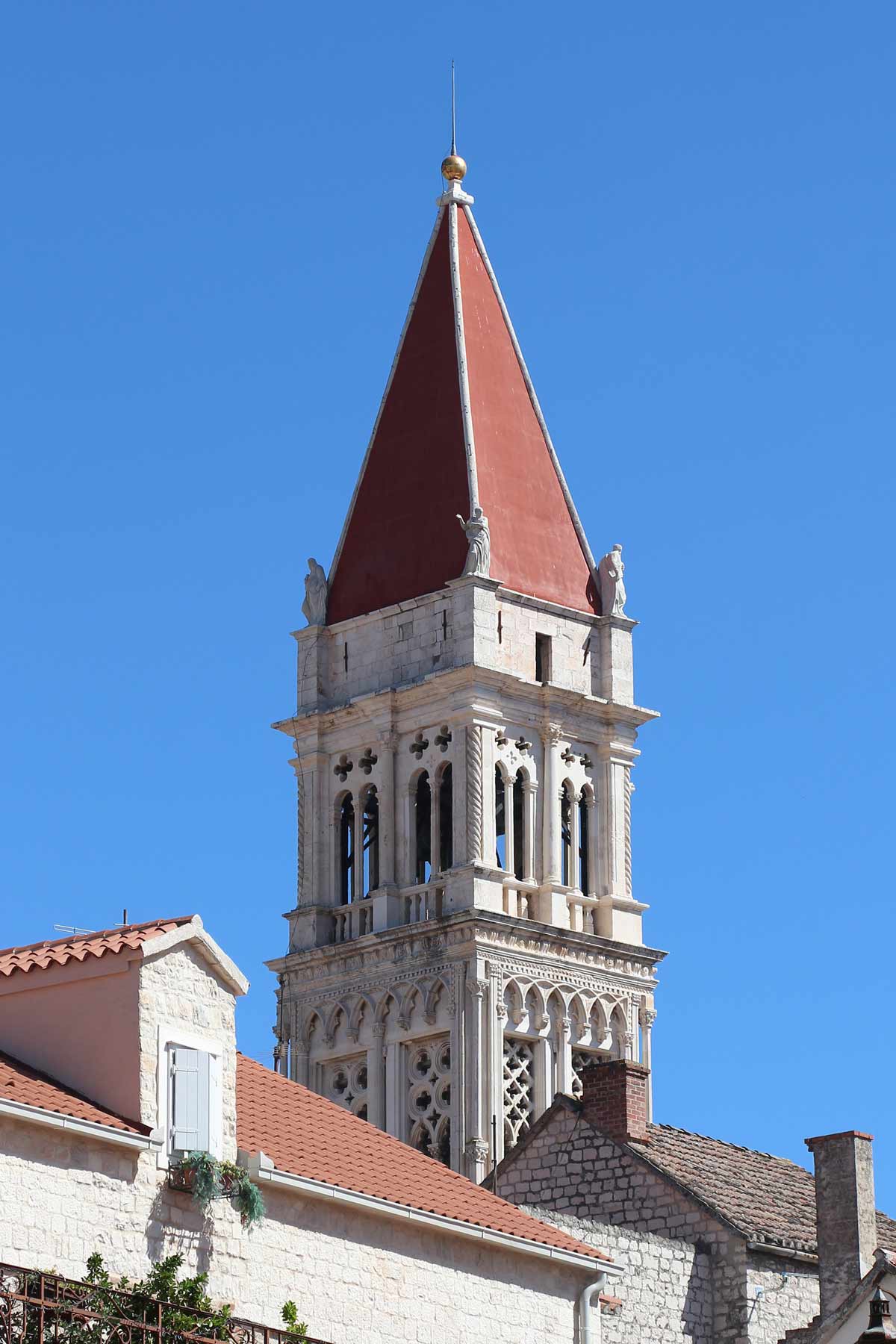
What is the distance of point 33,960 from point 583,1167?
14.8 meters

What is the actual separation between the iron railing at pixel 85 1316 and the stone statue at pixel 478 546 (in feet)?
113

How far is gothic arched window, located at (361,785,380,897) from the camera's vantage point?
63.1 metres

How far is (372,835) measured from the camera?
63938mm

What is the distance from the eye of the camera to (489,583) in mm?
63062

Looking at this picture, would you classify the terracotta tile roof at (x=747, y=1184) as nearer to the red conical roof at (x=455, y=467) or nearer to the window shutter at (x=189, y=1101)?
the window shutter at (x=189, y=1101)

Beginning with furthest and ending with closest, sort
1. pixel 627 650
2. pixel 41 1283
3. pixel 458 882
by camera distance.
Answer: pixel 627 650 → pixel 458 882 → pixel 41 1283

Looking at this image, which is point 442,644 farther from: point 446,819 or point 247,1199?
point 247,1199

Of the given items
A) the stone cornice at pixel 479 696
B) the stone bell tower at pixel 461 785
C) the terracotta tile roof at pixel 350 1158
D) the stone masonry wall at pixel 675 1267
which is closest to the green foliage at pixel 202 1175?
the terracotta tile roof at pixel 350 1158

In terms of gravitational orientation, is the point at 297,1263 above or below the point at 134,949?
below

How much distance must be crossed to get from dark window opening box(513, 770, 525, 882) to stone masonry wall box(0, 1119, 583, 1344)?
2671 cm

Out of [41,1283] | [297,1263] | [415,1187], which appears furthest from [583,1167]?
[41,1283]

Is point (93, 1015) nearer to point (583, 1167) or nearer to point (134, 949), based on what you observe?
point (134, 949)

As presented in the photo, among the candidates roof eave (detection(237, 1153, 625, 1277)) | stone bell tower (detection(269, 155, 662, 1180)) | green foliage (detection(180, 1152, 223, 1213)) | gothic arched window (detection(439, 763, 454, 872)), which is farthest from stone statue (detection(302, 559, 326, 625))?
green foliage (detection(180, 1152, 223, 1213))

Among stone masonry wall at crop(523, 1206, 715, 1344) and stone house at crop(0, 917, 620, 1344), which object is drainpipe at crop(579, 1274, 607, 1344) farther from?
stone masonry wall at crop(523, 1206, 715, 1344)
